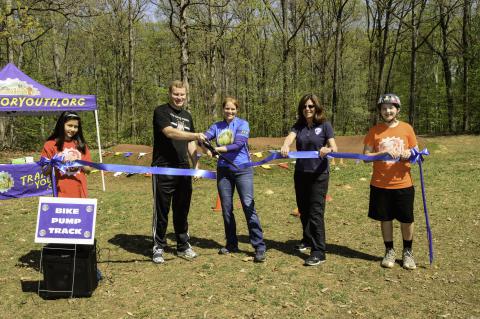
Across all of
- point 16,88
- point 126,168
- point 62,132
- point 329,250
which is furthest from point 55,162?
point 16,88

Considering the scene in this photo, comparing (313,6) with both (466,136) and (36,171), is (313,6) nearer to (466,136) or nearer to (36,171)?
(466,136)

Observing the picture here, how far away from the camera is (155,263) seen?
5.22 metres

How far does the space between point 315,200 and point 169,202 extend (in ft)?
6.37

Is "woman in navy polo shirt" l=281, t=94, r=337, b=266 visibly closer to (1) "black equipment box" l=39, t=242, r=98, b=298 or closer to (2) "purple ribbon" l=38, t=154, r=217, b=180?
(2) "purple ribbon" l=38, t=154, r=217, b=180

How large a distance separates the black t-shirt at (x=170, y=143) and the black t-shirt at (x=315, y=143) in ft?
5.07

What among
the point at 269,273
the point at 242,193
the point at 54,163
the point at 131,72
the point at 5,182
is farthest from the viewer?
the point at 131,72

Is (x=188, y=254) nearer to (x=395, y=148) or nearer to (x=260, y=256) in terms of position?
(x=260, y=256)

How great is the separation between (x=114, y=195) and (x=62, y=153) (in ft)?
19.9

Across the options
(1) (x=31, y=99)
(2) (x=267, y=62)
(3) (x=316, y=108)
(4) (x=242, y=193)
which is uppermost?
(2) (x=267, y=62)

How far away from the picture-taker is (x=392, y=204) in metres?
4.71

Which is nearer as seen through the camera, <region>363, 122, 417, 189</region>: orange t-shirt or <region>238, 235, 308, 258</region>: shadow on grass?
<region>363, 122, 417, 189</region>: orange t-shirt

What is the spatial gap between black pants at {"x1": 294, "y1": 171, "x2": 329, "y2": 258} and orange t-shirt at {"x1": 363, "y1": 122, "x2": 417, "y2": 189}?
713 millimetres

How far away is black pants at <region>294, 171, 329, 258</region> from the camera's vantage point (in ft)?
16.1

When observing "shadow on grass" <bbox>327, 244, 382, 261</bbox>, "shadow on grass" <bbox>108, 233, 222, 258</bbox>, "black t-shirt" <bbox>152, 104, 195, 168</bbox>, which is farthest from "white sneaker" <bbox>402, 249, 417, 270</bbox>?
"black t-shirt" <bbox>152, 104, 195, 168</bbox>
